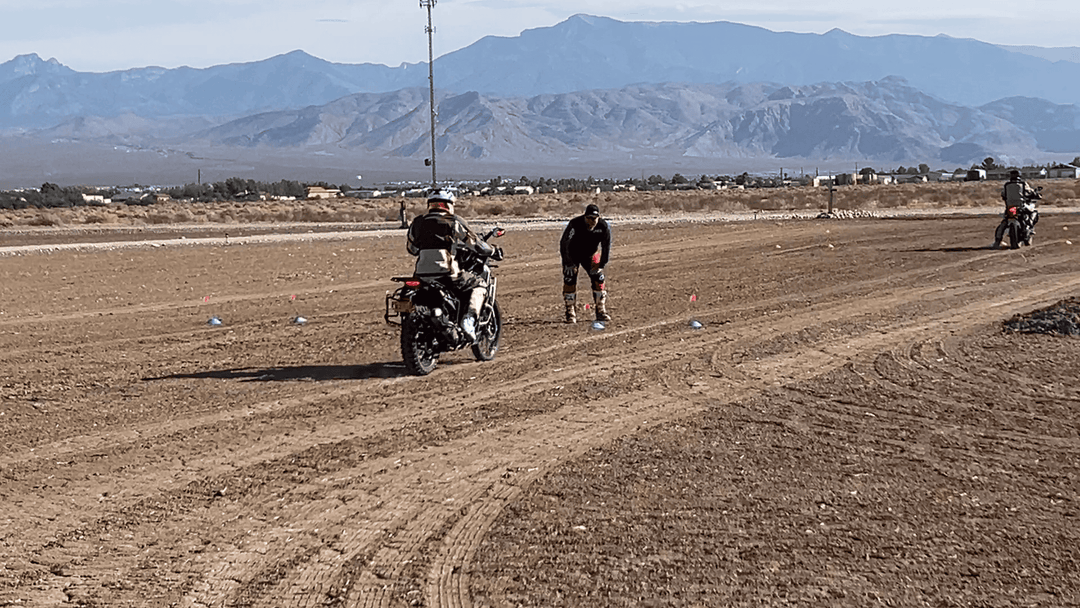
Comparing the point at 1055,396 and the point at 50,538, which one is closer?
the point at 50,538

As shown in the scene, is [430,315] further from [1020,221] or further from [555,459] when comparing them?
[1020,221]

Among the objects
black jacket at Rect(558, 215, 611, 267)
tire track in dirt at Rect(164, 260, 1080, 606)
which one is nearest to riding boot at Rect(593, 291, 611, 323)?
black jacket at Rect(558, 215, 611, 267)

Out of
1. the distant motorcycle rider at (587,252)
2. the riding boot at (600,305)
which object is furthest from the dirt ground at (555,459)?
the distant motorcycle rider at (587,252)

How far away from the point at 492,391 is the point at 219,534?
4.53 meters

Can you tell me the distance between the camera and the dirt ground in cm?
676

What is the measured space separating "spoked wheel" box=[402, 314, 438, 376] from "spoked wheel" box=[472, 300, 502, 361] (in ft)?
1.88

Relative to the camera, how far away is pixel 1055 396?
11188 millimetres

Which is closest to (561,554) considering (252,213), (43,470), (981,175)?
Answer: (43,470)

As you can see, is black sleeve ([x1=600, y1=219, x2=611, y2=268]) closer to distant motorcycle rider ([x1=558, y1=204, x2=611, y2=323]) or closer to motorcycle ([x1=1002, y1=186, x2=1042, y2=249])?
distant motorcycle rider ([x1=558, y1=204, x2=611, y2=323])

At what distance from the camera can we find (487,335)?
13328mm

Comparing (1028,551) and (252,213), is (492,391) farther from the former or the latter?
(252,213)

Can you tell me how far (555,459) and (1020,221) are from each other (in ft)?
67.7

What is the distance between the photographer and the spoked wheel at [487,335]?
1312 cm

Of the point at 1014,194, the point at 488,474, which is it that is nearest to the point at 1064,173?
the point at 1014,194
